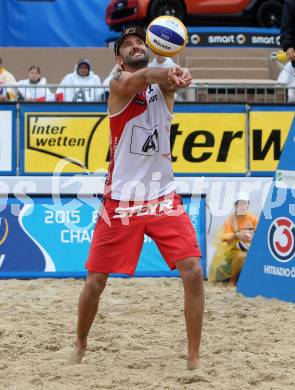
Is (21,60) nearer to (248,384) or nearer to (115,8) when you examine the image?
(115,8)

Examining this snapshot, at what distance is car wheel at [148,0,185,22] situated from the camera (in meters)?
15.7

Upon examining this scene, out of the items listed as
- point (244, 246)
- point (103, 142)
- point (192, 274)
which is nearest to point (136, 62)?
point (192, 274)

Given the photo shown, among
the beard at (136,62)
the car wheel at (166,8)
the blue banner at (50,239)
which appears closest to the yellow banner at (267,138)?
the blue banner at (50,239)

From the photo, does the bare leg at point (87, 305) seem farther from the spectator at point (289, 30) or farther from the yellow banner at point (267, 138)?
the yellow banner at point (267, 138)

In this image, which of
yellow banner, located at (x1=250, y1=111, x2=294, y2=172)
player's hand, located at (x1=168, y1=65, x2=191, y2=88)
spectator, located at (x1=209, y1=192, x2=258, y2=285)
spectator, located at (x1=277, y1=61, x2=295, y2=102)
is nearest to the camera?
player's hand, located at (x1=168, y1=65, x2=191, y2=88)

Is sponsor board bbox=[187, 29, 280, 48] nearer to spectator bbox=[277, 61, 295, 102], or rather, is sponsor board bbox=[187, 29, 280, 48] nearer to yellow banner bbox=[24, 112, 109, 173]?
spectator bbox=[277, 61, 295, 102]

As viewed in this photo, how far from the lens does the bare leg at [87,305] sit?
4.94m

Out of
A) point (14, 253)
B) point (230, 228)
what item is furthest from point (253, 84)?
point (14, 253)

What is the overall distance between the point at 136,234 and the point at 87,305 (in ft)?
1.71

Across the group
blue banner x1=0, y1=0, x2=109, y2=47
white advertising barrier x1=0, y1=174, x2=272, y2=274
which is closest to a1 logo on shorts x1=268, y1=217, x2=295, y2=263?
white advertising barrier x1=0, y1=174, x2=272, y2=274

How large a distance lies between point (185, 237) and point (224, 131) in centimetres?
457

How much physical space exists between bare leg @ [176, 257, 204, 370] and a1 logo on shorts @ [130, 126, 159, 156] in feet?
2.23

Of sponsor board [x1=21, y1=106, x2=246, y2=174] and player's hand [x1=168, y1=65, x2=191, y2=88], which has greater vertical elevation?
player's hand [x1=168, y1=65, x2=191, y2=88]

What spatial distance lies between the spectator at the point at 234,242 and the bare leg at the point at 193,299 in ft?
12.4
